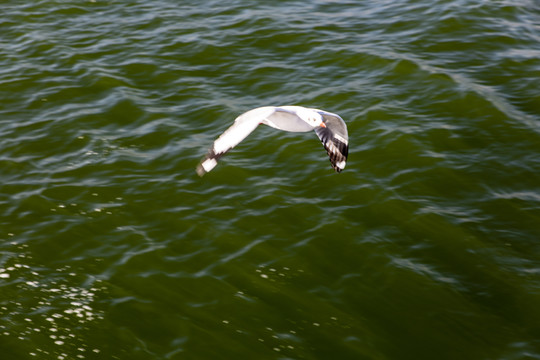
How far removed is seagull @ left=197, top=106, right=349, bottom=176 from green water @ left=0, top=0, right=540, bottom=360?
1.74 metres

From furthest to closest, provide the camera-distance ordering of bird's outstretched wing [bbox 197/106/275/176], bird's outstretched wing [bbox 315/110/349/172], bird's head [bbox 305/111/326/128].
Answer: bird's outstretched wing [bbox 315/110/349/172] < bird's head [bbox 305/111/326/128] < bird's outstretched wing [bbox 197/106/275/176]

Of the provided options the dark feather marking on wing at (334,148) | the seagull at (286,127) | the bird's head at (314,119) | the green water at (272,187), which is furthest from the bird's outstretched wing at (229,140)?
the green water at (272,187)

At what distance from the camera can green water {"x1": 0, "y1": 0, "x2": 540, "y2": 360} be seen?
8.43m

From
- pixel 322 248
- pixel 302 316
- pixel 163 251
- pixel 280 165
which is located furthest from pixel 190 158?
pixel 302 316

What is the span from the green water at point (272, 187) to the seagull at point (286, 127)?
1.74 meters

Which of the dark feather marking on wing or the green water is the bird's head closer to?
the dark feather marking on wing

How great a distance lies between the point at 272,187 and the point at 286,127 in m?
2.70

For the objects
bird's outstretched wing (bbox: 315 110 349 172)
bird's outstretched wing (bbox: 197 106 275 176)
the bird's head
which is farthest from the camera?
bird's outstretched wing (bbox: 315 110 349 172)

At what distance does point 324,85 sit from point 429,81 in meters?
2.08

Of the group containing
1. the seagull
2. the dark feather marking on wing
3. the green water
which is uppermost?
the seagull

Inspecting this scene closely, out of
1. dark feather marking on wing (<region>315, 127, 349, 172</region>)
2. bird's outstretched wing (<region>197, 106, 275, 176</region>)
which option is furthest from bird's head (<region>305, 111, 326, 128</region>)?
bird's outstretched wing (<region>197, 106, 275, 176</region>)

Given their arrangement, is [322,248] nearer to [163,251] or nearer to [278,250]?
[278,250]

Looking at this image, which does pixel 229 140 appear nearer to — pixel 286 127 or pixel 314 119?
pixel 286 127

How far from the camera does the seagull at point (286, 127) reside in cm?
793
